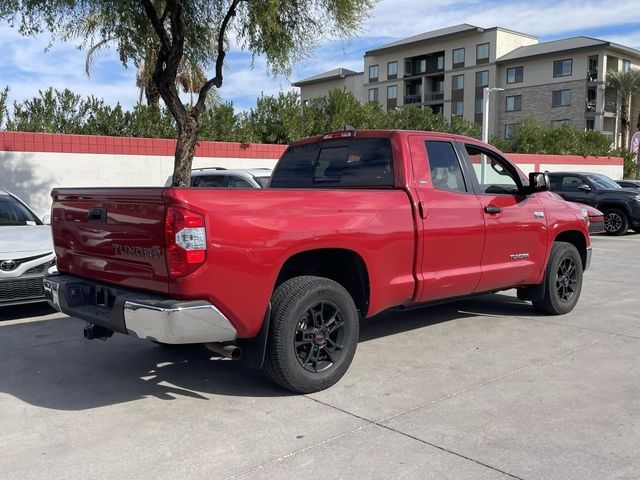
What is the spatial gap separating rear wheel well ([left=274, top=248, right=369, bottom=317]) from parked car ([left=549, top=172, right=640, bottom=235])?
13.7 meters

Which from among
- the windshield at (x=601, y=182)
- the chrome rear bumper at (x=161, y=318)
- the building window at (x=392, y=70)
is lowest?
the chrome rear bumper at (x=161, y=318)

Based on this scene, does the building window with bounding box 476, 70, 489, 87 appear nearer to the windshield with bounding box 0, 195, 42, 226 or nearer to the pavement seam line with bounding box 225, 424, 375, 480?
the windshield with bounding box 0, 195, 42, 226

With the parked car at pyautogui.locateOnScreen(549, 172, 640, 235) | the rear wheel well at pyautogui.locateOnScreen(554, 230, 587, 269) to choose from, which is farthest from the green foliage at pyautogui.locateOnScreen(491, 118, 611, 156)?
the rear wheel well at pyautogui.locateOnScreen(554, 230, 587, 269)

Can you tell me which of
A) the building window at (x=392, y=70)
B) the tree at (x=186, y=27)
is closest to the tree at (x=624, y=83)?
the building window at (x=392, y=70)

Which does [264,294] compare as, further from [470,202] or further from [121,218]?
[470,202]

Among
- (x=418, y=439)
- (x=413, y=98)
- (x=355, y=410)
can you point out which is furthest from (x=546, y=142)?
(x=413, y=98)

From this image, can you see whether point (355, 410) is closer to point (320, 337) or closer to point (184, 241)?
point (320, 337)

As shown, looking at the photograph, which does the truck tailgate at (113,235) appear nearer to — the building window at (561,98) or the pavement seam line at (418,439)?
the pavement seam line at (418,439)

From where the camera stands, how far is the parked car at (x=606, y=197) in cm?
1741

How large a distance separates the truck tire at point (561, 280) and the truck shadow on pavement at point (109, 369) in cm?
118

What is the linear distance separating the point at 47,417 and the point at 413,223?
10.2 feet

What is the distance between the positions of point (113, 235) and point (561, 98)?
56812 millimetres

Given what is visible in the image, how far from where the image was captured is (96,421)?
4.21m

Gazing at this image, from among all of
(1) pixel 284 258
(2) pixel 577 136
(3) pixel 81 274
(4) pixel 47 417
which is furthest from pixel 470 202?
(2) pixel 577 136
